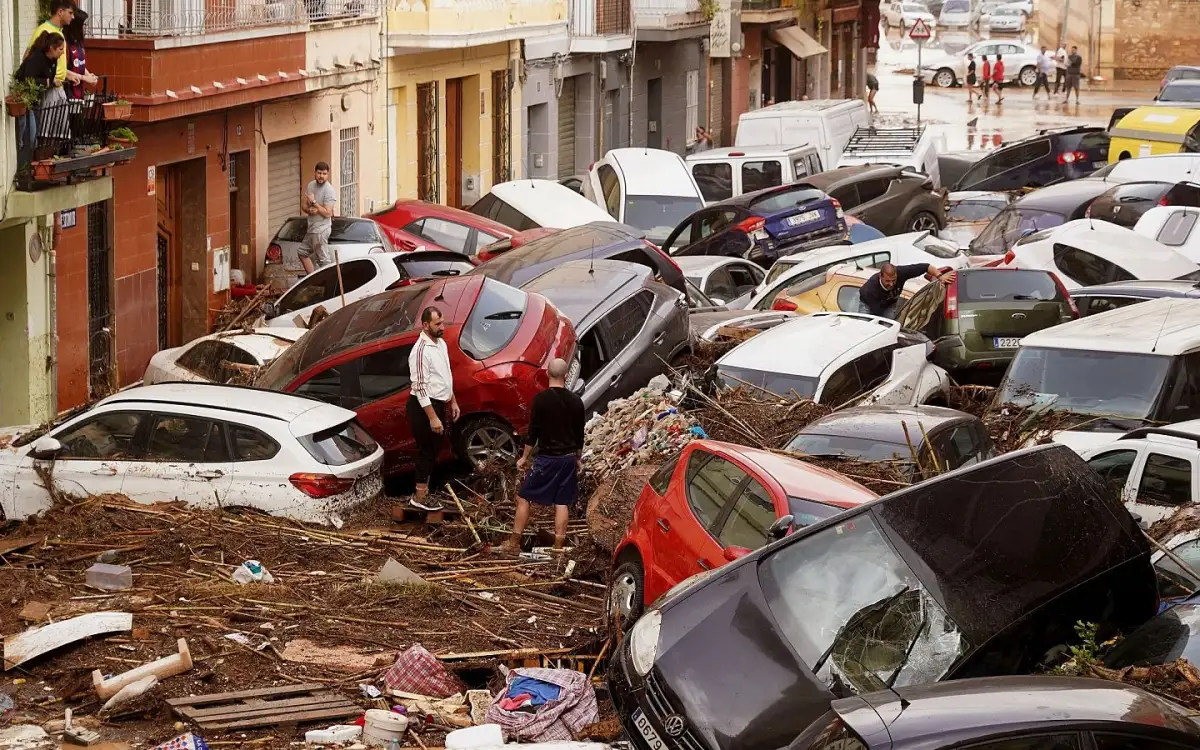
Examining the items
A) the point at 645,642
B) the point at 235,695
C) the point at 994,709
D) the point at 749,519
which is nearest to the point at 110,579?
the point at 235,695

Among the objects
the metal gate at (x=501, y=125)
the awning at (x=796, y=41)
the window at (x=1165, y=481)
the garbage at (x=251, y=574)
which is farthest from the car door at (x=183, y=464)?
the awning at (x=796, y=41)

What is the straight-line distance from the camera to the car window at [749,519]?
1016 cm

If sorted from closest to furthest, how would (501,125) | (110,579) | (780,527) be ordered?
(780,527), (110,579), (501,125)

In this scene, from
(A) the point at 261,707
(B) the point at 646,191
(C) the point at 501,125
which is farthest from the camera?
(C) the point at 501,125

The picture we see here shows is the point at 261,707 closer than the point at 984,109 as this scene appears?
Yes

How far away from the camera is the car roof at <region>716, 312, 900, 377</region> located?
16.1 meters

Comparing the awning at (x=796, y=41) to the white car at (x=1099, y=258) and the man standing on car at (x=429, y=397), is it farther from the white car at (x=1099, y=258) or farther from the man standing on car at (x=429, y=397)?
the man standing on car at (x=429, y=397)

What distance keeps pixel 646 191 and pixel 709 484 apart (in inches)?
746

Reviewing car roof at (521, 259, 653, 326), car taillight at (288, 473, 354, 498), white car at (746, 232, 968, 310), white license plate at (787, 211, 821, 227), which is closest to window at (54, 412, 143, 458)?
car taillight at (288, 473, 354, 498)

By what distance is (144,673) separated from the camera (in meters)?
10.2

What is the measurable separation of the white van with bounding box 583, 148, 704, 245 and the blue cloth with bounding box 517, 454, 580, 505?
15.1 m

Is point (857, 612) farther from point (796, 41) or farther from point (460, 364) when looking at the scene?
point (796, 41)

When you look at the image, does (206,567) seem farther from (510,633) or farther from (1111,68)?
(1111,68)

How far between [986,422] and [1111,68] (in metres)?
56.2
